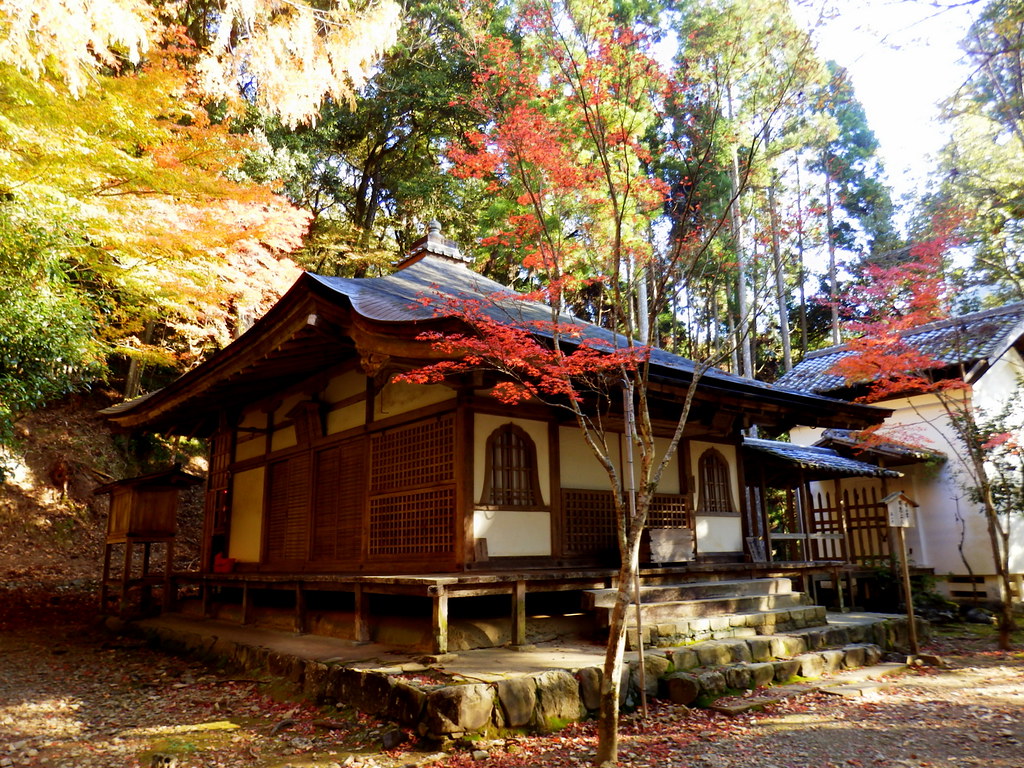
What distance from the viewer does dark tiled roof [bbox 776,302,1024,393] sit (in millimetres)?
15039

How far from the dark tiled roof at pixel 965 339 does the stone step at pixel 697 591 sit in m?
7.70

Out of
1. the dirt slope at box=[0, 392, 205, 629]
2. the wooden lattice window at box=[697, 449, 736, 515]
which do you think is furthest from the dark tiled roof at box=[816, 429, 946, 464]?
the dirt slope at box=[0, 392, 205, 629]

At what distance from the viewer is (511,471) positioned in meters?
8.06

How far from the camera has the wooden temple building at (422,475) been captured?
24.0ft

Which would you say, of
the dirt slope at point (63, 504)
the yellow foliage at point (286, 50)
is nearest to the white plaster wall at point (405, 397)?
the yellow foliage at point (286, 50)

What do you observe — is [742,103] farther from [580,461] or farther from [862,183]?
[862,183]

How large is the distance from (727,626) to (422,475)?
3.78m

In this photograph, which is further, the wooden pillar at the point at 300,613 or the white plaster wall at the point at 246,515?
the white plaster wall at the point at 246,515

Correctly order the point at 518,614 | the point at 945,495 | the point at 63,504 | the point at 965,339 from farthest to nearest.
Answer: the point at 63,504
the point at 965,339
the point at 945,495
the point at 518,614

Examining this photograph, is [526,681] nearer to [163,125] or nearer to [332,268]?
[163,125]

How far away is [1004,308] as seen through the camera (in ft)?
55.2

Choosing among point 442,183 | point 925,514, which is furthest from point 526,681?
point 442,183

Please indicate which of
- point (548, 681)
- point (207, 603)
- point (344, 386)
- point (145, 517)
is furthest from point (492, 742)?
point (145, 517)

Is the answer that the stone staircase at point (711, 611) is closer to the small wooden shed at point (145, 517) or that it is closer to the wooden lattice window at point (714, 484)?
the wooden lattice window at point (714, 484)
